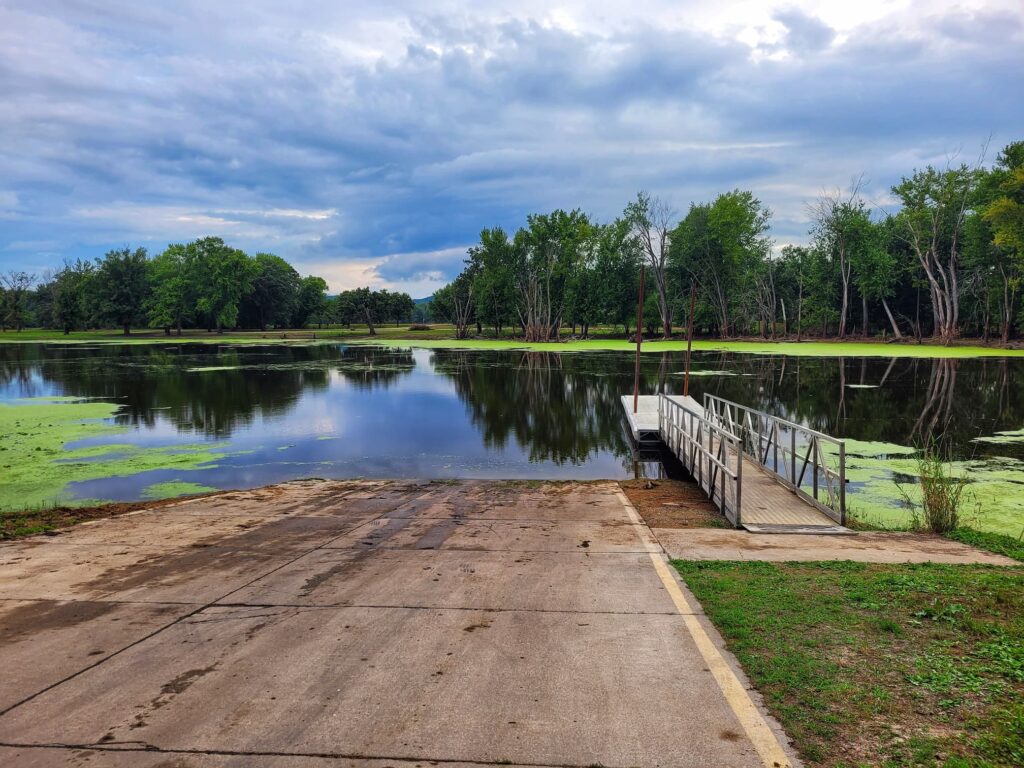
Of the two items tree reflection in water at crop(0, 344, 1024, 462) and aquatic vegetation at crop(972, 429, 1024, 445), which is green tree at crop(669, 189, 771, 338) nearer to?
tree reflection in water at crop(0, 344, 1024, 462)

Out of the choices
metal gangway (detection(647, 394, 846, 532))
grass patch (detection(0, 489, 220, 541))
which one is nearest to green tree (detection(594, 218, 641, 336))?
metal gangway (detection(647, 394, 846, 532))

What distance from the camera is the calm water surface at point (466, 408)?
16641mm

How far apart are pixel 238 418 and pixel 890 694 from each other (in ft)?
76.7

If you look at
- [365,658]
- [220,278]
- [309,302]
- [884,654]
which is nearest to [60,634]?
[365,658]

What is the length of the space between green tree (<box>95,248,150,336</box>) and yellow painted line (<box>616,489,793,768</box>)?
119 meters

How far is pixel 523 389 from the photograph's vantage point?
1271 inches

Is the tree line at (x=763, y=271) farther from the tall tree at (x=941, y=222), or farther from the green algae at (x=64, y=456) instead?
the green algae at (x=64, y=456)

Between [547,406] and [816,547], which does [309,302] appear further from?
[816,547]

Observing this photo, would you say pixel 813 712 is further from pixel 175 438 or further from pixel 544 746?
pixel 175 438

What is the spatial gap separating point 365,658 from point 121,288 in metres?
121

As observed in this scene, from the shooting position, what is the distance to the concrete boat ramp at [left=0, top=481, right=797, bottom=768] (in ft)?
11.5

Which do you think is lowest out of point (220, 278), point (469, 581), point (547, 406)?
point (547, 406)

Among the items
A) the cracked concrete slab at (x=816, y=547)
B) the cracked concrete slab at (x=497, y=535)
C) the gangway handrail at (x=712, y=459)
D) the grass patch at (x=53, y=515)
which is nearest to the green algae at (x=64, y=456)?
the grass patch at (x=53, y=515)

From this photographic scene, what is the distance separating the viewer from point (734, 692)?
4016 millimetres
